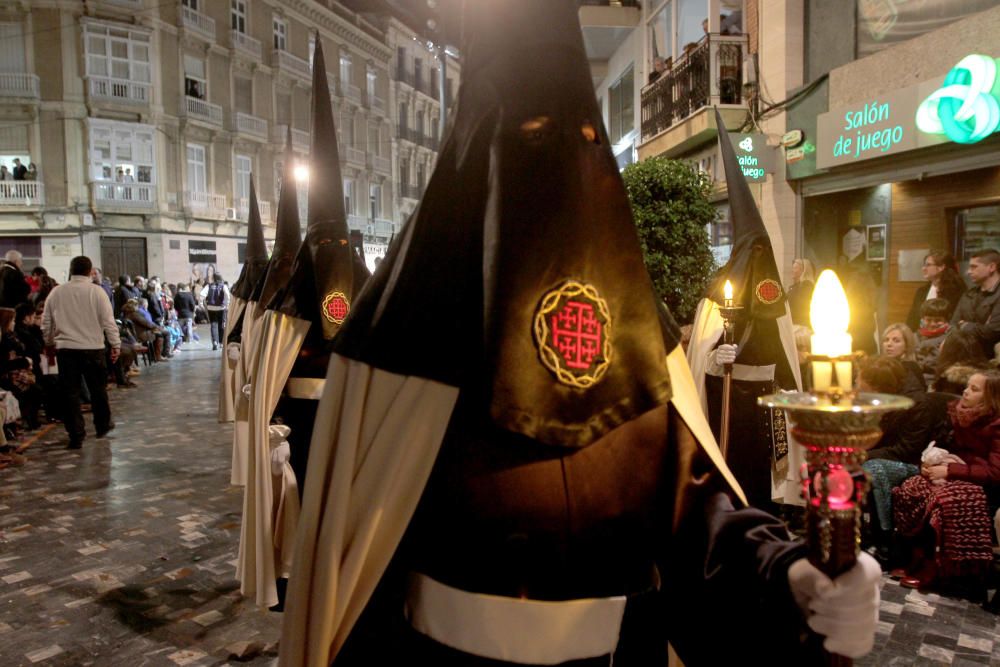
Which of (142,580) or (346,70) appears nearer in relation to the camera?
(142,580)

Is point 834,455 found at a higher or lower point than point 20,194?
lower

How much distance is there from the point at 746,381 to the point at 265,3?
3550cm

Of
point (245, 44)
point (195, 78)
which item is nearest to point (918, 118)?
point (195, 78)

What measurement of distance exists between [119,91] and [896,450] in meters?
31.0

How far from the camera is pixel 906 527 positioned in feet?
16.4

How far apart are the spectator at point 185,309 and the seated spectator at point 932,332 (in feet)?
67.1

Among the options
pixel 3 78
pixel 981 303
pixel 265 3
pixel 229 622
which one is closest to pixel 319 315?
pixel 229 622

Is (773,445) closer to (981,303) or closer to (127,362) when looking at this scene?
(981,303)

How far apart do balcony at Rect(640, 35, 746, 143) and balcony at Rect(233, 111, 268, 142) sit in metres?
23.8

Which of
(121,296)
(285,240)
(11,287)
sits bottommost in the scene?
(121,296)

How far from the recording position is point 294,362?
4.65 m

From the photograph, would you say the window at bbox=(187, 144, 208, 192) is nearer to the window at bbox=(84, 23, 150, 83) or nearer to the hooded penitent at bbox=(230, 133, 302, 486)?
the window at bbox=(84, 23, 150, 83)

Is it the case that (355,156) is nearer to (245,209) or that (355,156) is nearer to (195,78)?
(245,209)

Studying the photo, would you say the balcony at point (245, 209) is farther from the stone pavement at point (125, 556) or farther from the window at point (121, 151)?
the stone pavement at point (125, 556)
